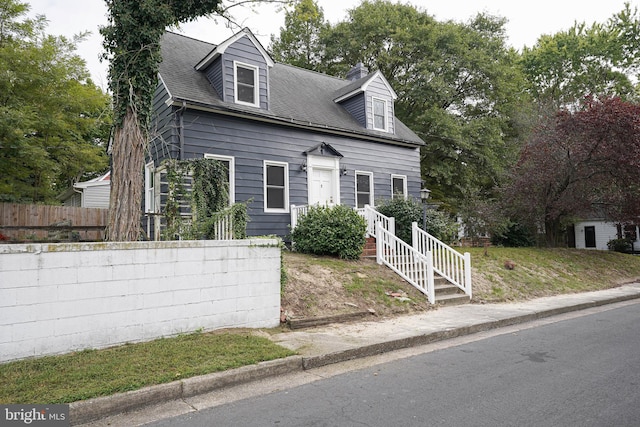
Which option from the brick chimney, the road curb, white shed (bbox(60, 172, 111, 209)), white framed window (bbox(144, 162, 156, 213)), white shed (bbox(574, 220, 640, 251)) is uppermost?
the brick chimney

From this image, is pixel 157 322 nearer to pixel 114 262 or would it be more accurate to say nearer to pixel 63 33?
pixel 114 262

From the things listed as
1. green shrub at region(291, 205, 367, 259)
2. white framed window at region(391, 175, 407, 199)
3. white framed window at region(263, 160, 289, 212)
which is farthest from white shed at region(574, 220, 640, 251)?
green shrub at region(291, 205, 367, 259)

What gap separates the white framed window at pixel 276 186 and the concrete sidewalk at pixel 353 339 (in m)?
6.15

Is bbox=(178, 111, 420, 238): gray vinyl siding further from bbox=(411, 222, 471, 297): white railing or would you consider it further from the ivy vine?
bbox=(411, 222, 471, 297): white railing

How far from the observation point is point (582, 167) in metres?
15.1

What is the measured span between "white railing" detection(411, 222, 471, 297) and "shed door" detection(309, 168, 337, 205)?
4.13 m

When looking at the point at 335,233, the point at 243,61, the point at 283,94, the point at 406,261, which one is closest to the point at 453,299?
the point at 406,261

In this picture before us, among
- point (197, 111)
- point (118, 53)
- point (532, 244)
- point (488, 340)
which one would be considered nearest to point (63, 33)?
point (197, 111)

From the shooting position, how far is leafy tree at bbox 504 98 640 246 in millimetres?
13711

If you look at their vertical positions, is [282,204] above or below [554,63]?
below

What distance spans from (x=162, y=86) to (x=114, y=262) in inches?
317

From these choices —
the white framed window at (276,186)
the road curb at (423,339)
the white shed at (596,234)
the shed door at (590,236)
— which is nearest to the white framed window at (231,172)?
the white framed window at (276,186)

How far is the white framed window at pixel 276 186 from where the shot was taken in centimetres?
1280

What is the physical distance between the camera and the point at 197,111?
11375 millimetres
